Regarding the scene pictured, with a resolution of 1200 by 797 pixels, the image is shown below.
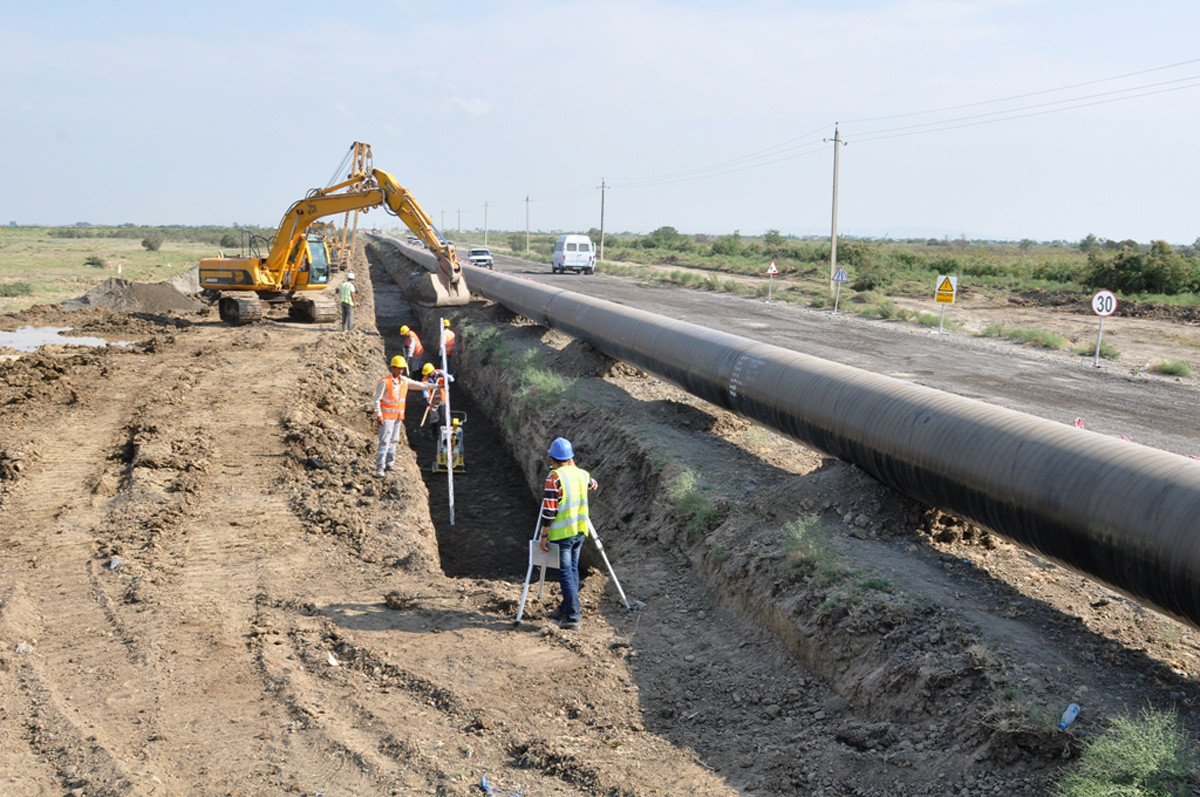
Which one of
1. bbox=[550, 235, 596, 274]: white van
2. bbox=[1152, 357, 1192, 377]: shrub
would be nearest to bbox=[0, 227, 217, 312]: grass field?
bbox=[550, 235, 596, 274]: white van

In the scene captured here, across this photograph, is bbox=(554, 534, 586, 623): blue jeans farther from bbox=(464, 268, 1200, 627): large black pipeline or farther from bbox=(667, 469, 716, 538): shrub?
bbox=(464, 268, 1200, 627): large black pipeline

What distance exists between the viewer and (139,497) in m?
10.5

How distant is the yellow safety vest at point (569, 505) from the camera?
307 inches

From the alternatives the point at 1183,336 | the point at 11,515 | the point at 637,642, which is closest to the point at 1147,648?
the point at 637,642

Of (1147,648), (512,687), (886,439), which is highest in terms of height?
(886,439)

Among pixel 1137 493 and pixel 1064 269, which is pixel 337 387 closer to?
pixel 1137 493

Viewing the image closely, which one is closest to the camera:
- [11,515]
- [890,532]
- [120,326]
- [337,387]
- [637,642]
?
[637,642]

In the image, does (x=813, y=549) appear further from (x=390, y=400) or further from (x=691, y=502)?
(x=390, y=400)

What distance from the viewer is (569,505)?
7836 mm

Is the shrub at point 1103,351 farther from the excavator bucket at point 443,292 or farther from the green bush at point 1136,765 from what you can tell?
the green bush at point 1136,765

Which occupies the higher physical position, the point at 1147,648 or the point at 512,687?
the point at 1147,648

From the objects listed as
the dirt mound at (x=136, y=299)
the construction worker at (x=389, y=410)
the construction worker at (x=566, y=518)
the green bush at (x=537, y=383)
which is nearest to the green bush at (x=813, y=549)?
the construction worker at (x=566, y=518)

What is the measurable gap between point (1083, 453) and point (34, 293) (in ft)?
130

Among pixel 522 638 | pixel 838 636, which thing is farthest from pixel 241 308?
pixel 838 636
